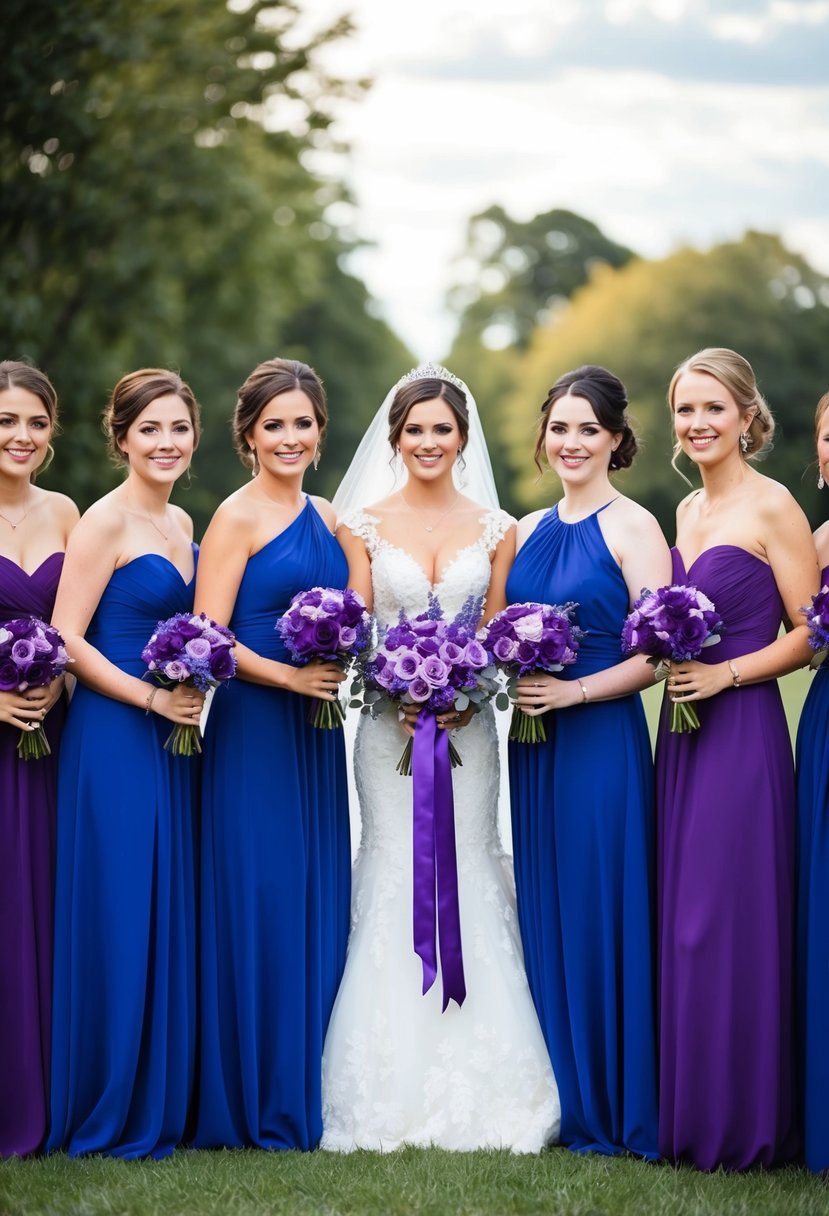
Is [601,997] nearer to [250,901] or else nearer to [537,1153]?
[537,1153]

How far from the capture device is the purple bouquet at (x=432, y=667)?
21.5ft

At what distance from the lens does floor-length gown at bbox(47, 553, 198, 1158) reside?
21.3ft

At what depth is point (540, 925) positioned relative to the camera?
6938mm

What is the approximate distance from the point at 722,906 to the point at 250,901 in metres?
2.12

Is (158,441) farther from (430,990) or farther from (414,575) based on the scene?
(430,990)

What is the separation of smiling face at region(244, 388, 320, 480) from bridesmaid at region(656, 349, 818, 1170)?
193 centimetres

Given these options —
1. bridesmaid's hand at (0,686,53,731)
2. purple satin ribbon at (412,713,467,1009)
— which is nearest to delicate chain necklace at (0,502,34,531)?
bridesmaid's hand at (0,686,53,731)

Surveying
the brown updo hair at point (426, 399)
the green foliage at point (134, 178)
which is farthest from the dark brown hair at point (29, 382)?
the green foliage at point (134, 178)

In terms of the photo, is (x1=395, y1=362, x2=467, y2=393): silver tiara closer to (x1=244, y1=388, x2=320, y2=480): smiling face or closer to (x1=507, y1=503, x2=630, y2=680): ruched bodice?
(x1=244, y1=388, x2=320, y2=480): smiling face

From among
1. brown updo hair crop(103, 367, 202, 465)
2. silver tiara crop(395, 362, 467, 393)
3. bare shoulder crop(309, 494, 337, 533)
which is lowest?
bare shoulder crop(309, 494, 337, 533)

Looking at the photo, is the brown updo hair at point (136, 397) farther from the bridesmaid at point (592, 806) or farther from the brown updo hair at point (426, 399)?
the bridesmaid at point (592, 806)

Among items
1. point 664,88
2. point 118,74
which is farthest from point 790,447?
point 118,74

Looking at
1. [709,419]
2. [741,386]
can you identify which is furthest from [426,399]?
[741,386]

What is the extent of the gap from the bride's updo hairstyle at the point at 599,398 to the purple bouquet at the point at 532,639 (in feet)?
2.85
